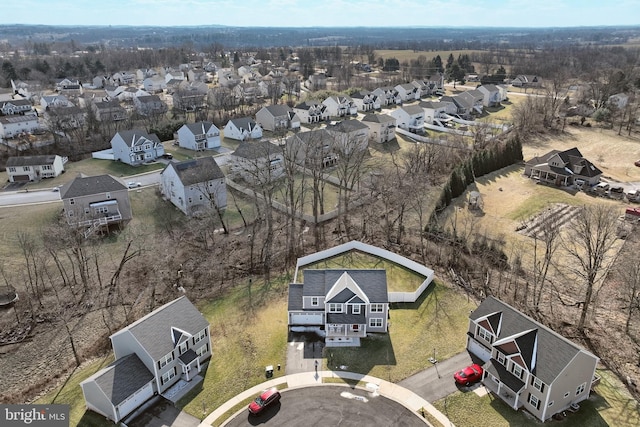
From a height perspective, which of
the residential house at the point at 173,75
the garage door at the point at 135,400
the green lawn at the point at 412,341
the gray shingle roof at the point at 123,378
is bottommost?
the green lawn at the point at 412,341

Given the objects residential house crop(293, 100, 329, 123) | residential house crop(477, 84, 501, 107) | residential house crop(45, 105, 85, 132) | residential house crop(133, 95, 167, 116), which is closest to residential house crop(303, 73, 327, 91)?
residential house crop(293, 100, 329, 123)

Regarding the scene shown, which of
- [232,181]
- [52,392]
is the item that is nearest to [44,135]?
[232,181]

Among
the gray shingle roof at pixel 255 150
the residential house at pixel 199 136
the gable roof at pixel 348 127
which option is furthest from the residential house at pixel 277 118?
the gray shingle roof at pixel 255 150

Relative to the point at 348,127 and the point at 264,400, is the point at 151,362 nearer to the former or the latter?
the point at 264,400

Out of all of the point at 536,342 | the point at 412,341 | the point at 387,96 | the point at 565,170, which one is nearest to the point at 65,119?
the point at 387,96

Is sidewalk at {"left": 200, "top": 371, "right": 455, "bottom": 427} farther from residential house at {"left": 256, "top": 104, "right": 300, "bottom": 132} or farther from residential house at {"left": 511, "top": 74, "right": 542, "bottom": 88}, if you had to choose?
residential house at {"left": 511, "top": 74, "right": 542, "bottom": 88}

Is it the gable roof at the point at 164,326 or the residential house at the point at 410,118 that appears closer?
the gable roof at the point at 164,326

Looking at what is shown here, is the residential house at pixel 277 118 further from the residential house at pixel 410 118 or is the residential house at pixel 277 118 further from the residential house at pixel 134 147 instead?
the residential house at pixel 134 147
